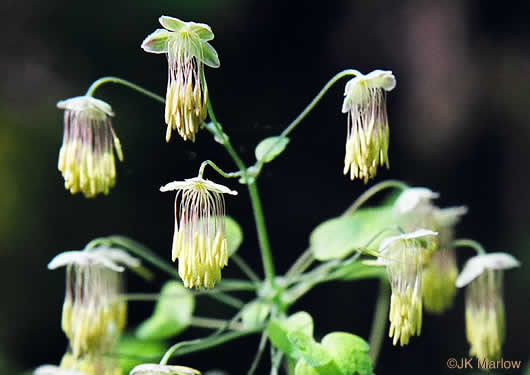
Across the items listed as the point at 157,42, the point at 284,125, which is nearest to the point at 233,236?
the point at 157,42

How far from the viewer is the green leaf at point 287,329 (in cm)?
141

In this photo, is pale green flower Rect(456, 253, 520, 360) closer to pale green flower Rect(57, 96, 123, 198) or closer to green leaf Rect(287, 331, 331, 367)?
green leaf Rect(287, 331, 331, 367)

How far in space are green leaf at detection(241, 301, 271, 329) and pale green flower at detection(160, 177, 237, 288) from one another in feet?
1.13

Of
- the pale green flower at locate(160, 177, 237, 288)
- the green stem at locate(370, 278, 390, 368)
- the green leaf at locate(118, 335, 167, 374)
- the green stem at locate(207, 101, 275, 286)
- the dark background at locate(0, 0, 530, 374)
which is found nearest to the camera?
the pale green flower at locate(160, 177, 237, 288)

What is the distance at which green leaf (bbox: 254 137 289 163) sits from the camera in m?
1.49

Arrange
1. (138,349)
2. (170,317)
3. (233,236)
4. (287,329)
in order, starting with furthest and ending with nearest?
(138,349) → (170,317) → (233,236) → (287,329)

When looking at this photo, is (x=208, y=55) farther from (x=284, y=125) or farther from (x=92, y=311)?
(x=284, y=125)

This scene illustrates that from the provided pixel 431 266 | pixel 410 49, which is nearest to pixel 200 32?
pixel 431 266

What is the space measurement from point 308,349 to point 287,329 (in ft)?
0.28

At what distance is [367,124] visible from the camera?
4.66ft

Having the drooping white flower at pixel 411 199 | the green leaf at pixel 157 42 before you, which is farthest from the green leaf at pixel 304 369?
the green leaf at pixel 157 42

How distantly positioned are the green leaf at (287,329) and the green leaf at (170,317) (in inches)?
19.1

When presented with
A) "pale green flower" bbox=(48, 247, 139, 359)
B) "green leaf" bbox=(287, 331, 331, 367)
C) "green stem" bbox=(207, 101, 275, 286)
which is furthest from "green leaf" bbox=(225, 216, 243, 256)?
"green leaf" bbox=(287, 331, 331, 367)

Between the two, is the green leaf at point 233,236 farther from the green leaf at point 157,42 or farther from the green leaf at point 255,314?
the green leaf at point 157,42
